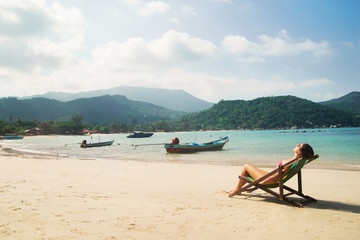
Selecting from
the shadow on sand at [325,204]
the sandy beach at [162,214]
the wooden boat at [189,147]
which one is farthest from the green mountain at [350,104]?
the sandy beach at [162,214]

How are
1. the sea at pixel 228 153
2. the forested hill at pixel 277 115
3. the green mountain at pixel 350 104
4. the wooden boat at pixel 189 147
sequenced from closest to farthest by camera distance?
the sea at pixel 228 153
the wooden boat at pixel 189 147
the forested hill at pixel 277 115
the green mountain at pixel 350 104

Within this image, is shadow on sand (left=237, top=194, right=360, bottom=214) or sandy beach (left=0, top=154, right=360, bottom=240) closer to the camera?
sandy beach (left=0, top=154, right=360, bottom=240)

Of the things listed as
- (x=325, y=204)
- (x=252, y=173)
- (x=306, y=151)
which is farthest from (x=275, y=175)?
(x=325, y=204)

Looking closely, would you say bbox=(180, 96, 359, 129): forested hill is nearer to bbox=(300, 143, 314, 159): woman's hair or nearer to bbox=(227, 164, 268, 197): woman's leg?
bbox=(227, 164, 268, 197): woman's leg

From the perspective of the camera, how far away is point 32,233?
3.51 m

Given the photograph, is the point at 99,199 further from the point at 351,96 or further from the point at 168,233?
the point at 351,96

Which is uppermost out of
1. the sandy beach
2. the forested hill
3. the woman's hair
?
the forested hill

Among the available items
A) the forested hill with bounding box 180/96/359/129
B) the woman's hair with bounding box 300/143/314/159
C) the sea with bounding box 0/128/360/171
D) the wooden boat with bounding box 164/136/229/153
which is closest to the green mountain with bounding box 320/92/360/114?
the forested hill with bounding box 180/96/359/129

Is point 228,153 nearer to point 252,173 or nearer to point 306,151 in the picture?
point 252,173

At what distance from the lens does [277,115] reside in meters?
131

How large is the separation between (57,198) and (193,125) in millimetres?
164531

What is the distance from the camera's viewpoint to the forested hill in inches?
5024

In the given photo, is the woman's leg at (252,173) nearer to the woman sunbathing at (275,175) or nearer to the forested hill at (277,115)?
the woman sunbathing at (275,175)

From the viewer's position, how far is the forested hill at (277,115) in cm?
12762
